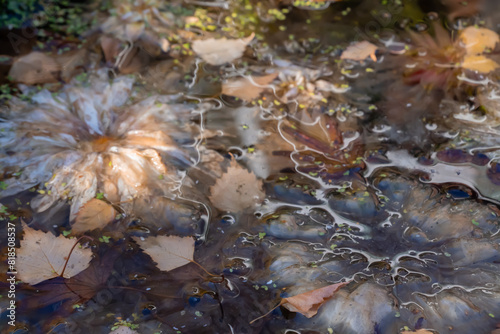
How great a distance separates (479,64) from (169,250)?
161 cm

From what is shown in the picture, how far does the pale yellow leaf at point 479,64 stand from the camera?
201cm

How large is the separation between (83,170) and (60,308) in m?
0.52

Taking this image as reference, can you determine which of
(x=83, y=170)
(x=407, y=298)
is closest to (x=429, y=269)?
(x=407, y=298)

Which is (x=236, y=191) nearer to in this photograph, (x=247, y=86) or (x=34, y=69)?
(x=247, y=86)

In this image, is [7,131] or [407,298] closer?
[407,298]

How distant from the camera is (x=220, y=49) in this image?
2152 millimetres

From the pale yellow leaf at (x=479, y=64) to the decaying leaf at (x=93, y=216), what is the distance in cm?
166

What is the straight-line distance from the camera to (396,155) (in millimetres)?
1736

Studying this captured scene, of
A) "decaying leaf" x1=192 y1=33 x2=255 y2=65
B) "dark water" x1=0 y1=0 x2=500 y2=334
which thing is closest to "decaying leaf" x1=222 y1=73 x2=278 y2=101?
"dark water" x1=0 y1=0 x2=500 y2=334

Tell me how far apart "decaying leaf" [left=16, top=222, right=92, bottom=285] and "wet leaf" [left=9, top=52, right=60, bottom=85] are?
83 centimetres

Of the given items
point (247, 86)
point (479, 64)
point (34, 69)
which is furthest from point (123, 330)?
point (479, 64)

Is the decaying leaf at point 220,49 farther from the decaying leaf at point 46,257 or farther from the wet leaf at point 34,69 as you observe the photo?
the decaying leaf at point 46,257

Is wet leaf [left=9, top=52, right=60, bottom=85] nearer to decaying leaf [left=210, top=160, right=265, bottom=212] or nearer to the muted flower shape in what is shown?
the muted flower shape

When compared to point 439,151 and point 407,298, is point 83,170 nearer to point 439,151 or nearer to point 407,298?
Answer: point 407,298
